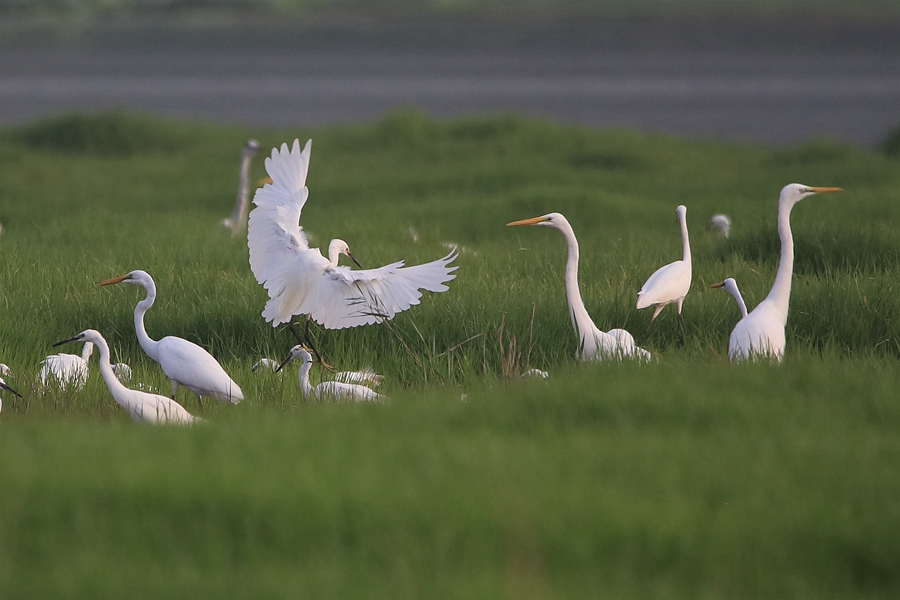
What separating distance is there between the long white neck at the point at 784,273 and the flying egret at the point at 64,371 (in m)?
3.40

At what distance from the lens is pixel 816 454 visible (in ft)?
12.2

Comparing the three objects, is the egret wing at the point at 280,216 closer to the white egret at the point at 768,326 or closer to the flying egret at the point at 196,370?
the flying egret at the point at 196,370

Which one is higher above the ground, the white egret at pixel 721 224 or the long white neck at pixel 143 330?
the long white neck at pixel 143 330

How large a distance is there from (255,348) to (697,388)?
3052 millimetres

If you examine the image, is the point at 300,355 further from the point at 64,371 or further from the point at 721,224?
the point at 721,224

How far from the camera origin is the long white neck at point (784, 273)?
18.2 feet

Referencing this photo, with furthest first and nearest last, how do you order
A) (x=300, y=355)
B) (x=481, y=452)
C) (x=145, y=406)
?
1. (x=300, y=355)
2. (x=145, y=406)
3. (x=481, y=452)

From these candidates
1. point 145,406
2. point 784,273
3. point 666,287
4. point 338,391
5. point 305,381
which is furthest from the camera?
point 666,287

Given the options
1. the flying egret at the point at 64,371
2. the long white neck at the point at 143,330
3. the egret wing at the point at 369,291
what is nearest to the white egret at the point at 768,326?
the egret wing at the point at 369,291

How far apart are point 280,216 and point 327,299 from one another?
20.0 inches

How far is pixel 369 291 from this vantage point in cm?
571

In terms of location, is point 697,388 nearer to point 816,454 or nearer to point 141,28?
point 816,454

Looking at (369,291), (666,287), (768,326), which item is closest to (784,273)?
(768,326)

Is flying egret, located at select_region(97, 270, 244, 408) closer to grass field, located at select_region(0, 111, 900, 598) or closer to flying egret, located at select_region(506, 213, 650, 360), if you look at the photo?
grass field, located at select_region(0, 111, 900, 598)
